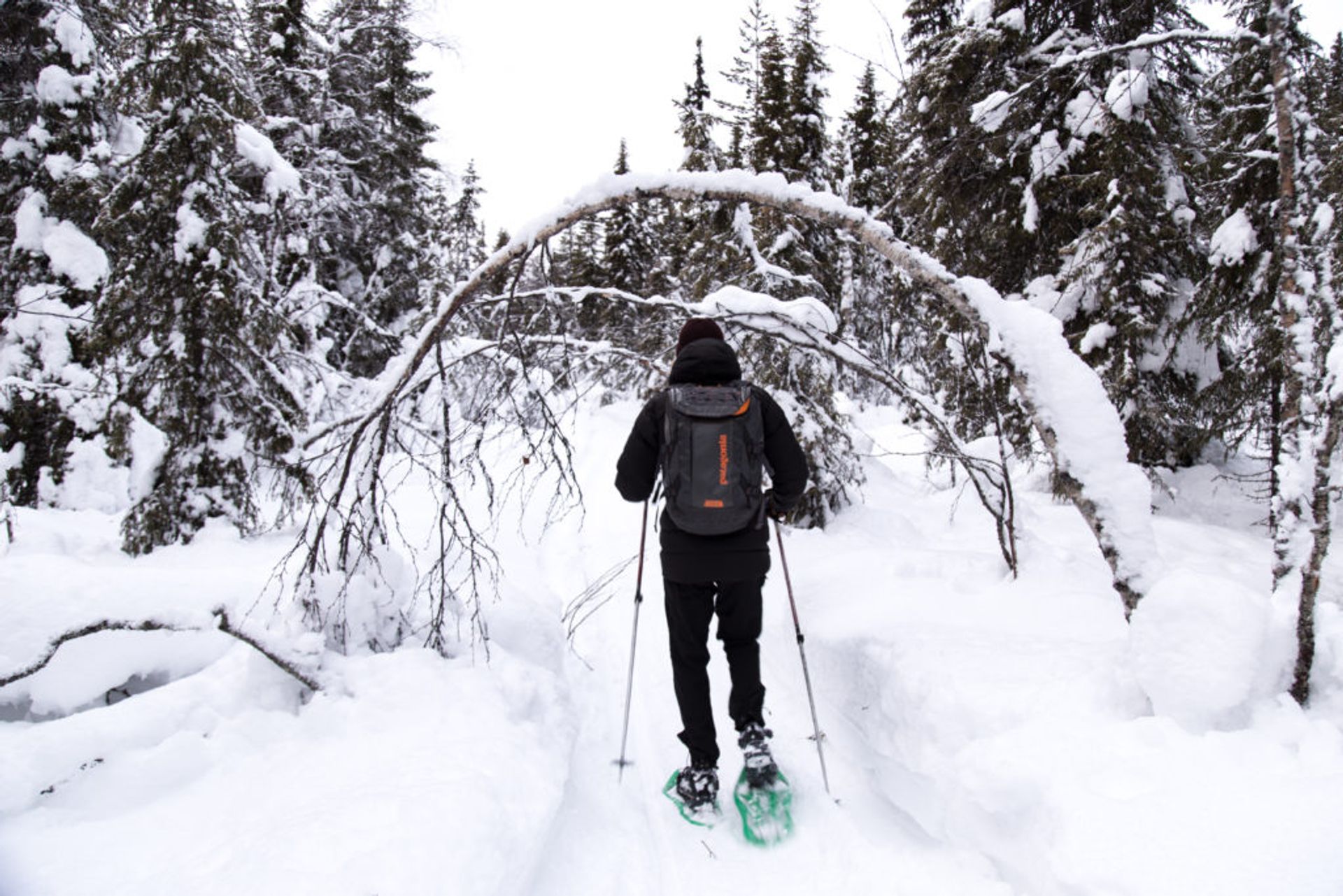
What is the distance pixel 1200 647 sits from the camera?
8.56 feet

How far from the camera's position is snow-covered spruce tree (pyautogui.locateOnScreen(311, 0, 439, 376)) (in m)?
14.9

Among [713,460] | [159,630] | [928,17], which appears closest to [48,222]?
[159,630]

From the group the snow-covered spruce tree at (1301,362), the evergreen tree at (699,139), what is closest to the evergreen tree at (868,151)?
the evergreen tree at (699,139)

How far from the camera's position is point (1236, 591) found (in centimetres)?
269

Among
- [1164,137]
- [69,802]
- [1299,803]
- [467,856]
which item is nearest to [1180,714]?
[1299,803]

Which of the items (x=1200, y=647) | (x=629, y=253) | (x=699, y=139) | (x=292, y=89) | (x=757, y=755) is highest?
(x=292, y=89)

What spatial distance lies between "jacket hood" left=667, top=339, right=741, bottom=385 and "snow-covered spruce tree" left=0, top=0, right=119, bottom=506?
9531 millimetres

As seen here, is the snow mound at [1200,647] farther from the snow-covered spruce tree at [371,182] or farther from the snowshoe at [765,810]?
the snow-covered spruce tree at [371,182]

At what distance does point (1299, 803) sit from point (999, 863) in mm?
1103

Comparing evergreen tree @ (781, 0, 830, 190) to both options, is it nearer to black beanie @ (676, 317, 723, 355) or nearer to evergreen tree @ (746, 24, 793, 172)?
evergreen tree @ (746, 24, 793, 172)

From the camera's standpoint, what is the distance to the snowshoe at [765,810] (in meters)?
3.10

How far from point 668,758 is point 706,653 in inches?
39.3

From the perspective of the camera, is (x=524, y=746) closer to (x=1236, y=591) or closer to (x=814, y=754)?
(x=814, y=754)

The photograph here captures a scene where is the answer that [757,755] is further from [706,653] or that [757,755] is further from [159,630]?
[159,630]
